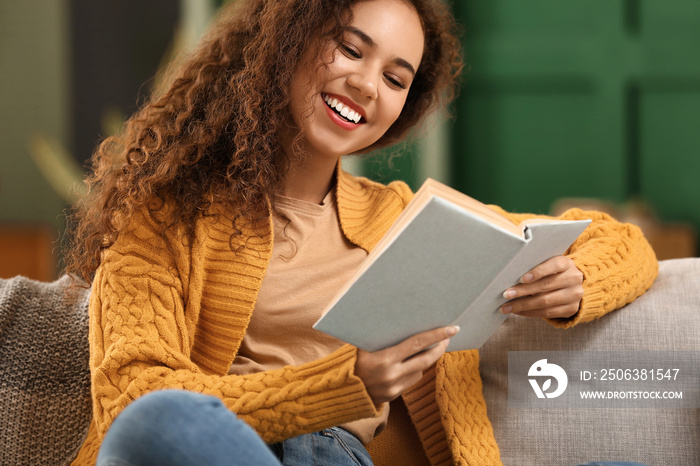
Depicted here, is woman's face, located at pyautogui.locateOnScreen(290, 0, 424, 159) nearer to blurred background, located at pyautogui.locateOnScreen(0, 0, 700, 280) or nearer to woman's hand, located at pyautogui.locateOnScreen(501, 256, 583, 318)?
woman's hand, located at pyautogui.locateOnScreen(501, 256, 583, 318)

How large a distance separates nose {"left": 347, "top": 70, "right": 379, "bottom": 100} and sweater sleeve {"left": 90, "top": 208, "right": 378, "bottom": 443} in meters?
0.37

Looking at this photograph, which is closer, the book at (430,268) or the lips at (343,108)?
the book at (430,268)

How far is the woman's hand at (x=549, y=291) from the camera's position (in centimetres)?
105

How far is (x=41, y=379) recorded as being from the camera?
128 cm

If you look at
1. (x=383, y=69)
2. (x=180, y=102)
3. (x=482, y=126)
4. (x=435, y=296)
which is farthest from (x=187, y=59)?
(x=482, y=126)

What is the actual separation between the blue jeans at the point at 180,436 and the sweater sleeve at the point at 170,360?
126 millimetres

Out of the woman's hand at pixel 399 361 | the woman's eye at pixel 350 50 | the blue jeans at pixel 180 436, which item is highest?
the woman's eye at pixel 350 50

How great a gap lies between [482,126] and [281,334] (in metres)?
2.86

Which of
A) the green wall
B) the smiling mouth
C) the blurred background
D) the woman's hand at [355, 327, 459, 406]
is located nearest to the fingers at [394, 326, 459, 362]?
the woman's hand at [355, 327, 459, 406]

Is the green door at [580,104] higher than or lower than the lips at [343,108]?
higher

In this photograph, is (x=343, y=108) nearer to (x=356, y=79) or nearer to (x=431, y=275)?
(x=356, y=79)

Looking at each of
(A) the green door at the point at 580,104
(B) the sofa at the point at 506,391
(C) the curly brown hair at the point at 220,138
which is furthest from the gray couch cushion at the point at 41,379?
(A) the green door at the point at 580,104

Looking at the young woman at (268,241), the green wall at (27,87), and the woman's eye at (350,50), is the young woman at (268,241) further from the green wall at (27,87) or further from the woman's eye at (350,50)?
the green wall at (27,87)

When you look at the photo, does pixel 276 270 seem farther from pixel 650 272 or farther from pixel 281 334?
pixel 650 272
